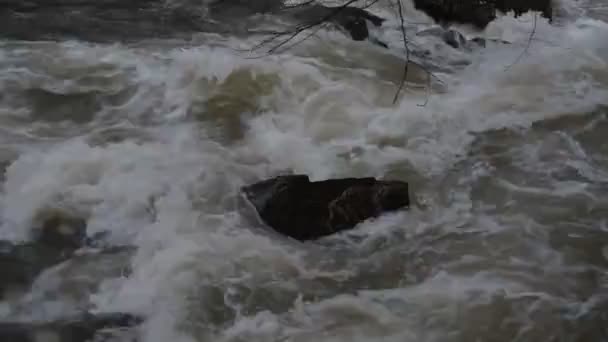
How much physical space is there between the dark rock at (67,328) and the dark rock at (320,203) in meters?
1.32

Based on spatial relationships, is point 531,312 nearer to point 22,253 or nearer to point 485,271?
point 485,271

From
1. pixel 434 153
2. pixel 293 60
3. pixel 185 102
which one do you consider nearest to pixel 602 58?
pixel 434 153

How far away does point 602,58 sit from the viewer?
7785 mm

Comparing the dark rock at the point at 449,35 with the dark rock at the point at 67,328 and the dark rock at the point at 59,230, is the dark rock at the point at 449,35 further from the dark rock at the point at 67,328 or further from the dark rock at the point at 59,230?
the dark rock at the point at 67,328

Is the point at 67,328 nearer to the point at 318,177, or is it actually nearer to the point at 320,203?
the point at 320,203

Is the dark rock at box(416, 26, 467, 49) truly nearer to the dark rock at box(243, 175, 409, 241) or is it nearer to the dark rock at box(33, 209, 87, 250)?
the dark rock at box(243, 175, 409, 241)

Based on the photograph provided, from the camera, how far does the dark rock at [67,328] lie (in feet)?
13.1

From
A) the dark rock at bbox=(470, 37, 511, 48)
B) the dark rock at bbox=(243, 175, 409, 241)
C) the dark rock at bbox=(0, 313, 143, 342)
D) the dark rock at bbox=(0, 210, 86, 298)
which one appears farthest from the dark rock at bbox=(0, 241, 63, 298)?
the dark rock at bbox=(470, 37, 511, 48)

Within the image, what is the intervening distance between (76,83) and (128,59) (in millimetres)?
751

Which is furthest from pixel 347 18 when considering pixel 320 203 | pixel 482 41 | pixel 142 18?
pixel 320 203

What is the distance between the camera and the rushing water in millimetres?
4312

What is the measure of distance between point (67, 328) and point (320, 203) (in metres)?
1.96

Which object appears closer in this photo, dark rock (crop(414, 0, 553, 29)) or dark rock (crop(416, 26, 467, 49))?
dark rock (crop(416, 26, 467, 49))

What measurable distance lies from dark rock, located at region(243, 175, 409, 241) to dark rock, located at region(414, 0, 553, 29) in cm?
410
